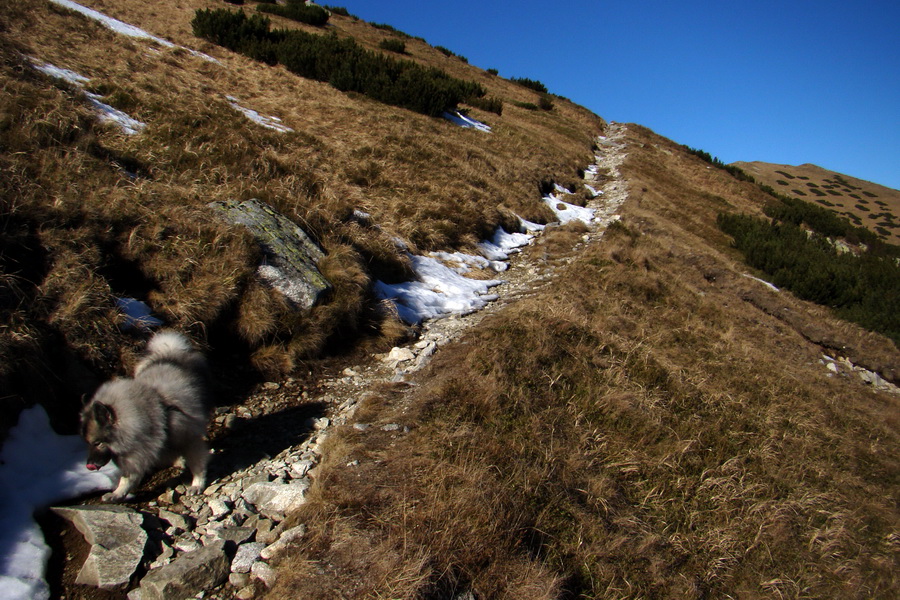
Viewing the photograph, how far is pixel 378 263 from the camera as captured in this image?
28.1ft

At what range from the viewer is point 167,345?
4.17 metres

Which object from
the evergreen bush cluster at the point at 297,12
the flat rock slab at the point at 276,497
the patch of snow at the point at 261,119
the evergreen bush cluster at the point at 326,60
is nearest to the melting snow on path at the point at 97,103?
the patch of snow at the point at 261,119

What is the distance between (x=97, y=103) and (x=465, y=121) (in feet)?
56.4

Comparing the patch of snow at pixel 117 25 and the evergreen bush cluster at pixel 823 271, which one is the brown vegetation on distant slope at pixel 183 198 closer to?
the patch of snow at pixel 117 25

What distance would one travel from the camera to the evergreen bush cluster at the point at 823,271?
17859 mm

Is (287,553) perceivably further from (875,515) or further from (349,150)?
(349,150)

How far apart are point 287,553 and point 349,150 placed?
11.3 m

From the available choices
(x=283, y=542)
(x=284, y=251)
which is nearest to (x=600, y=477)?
(x=283, y=542)

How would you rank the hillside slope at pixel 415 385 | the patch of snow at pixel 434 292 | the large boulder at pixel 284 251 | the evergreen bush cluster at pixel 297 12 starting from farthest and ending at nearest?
the evergreen bush cluster at pixel 297 12 → the patch of snow at pixel 434 292 → the large boulder at pixel 284 251 → the hillside slope at pixel 415 385

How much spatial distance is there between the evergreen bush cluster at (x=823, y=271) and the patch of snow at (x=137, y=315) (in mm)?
22298

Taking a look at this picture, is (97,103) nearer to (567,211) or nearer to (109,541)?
(109,541)

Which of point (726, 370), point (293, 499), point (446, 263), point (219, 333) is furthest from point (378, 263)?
point (726, 370)

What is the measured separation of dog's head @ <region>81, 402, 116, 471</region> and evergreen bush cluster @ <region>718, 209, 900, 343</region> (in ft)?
74.5

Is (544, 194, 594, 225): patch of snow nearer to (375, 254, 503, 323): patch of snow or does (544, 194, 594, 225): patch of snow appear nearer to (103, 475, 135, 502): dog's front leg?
(375, 254, 503, 323): patch of snow
